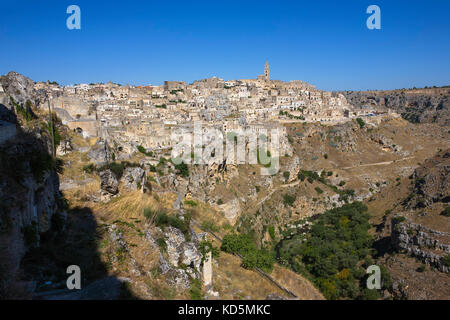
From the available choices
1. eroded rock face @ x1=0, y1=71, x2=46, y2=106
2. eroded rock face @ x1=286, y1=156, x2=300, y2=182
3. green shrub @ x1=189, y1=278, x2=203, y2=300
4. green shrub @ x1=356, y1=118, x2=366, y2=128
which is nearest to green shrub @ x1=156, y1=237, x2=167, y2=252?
green shrub @ x1=189, y1=278, x2=203, y2=300

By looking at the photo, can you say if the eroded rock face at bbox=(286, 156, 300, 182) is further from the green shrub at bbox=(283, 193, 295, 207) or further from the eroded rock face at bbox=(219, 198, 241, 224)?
the eroded rock face at bbox=(219, 198, 241, 224)

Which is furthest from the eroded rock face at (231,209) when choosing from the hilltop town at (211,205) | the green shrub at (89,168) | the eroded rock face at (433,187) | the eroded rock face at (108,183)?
the eroded rock face at (433,187)

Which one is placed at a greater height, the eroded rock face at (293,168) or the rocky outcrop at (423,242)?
the eroded rock face at (293,168)

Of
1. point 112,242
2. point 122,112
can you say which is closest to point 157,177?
point 112,242

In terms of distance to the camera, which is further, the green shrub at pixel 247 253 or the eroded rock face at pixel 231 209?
the eroded rock face at pixel 231 209

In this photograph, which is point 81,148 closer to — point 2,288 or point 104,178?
point 104,178

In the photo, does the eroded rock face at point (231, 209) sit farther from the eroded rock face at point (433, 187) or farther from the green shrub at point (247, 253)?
the eroded rock face at point (433, 187)
